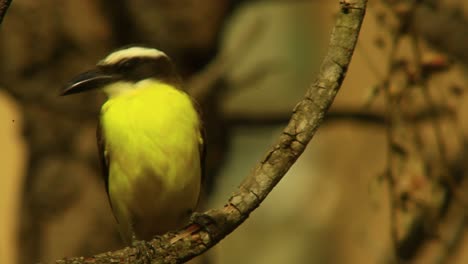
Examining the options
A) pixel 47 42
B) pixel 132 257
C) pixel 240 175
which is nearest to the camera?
pixel 132 257

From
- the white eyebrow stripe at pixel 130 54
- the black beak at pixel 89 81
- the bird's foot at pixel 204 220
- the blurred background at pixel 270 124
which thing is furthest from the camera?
the blurred background at pixel 270 124

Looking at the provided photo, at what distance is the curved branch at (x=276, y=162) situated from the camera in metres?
2.92

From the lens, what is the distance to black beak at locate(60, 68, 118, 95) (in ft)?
12.3

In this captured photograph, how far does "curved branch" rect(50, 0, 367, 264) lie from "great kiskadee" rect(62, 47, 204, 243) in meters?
0.92

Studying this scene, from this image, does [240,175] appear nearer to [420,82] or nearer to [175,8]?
[175,8]

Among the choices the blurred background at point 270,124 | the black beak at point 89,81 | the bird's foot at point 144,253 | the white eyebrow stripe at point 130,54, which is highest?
the white eyebrow stripe at point 130,54

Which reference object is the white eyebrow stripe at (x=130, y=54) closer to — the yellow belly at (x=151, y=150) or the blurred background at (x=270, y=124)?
the yellow belly at (x=151, y=150)

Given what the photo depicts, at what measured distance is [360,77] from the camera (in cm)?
684

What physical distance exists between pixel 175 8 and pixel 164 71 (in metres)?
1.60

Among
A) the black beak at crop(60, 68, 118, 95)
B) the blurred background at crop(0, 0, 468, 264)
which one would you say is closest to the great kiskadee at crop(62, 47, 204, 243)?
the black beak at crop(60, 68, 118, 95)

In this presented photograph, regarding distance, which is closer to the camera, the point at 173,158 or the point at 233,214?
the point at 233,214

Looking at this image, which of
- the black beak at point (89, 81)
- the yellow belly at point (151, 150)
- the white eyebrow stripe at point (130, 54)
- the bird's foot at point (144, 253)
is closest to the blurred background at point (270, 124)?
the yellow belly at point (151, 150)

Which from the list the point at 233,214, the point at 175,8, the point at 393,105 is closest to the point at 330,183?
the point at 175,8

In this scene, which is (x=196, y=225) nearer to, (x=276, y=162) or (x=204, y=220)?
(x=204, y=220)
